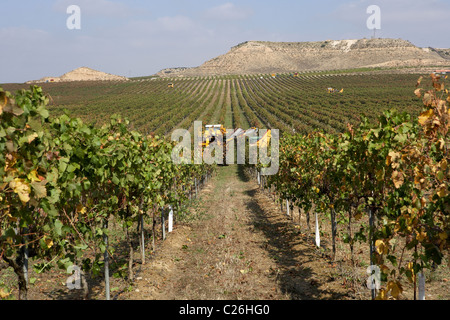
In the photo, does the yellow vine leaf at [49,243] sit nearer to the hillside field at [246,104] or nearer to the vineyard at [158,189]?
the vineyard at [158,189]

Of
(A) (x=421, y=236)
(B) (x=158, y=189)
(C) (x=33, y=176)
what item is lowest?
(B) (x=158, y=189)

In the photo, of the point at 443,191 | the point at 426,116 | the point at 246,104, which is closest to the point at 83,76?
the point at 246,104

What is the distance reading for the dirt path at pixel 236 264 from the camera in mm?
8289

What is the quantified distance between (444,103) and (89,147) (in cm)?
484

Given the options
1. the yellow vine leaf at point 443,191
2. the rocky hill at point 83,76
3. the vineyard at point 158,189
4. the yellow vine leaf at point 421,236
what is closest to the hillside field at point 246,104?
the vineyard at point 158,189

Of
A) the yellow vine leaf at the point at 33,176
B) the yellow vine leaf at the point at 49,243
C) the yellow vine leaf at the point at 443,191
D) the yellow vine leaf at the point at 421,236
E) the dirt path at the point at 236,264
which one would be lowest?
the dirt path at the point at 236,264

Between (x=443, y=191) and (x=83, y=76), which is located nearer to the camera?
(x=443, y=191)

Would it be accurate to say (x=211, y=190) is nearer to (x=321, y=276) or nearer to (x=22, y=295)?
(x=321, y=276)

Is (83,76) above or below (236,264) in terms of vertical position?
above

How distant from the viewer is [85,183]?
5.14 metres

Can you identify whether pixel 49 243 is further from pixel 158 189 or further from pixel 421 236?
pixel 158 189

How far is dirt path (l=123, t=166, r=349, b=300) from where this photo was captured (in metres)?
8.29

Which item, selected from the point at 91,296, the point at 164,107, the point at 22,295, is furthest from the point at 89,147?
the point at 164,107

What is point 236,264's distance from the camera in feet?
33.6
